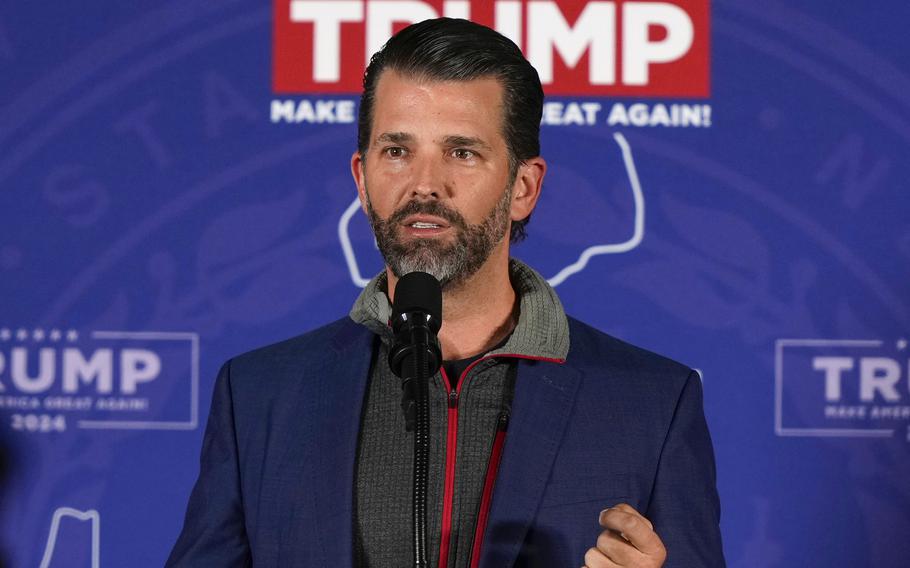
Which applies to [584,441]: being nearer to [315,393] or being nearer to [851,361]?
[315,393]

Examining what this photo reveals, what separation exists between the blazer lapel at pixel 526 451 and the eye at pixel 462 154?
28 centimetres

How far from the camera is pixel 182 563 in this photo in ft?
4.83

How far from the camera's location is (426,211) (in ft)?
4.81

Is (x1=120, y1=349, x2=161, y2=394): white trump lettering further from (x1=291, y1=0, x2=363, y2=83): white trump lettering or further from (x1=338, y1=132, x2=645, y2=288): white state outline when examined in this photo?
(x1=291, y1=0, x2=363, y2=83): white trump lettering

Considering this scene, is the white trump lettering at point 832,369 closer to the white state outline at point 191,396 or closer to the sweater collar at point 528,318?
the sweater collar at point 528,318

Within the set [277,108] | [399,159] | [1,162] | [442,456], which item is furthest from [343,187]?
[442,456]

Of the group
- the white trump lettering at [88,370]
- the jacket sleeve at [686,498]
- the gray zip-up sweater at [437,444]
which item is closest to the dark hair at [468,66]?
the gray zip-up sweater at [437,444]

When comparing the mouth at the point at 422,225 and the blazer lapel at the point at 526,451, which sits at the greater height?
the mouth at the point at 422,225

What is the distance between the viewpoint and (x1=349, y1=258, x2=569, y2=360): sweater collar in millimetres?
1505

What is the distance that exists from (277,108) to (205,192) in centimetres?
23

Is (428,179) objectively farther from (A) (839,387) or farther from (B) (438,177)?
(A) (839,387)

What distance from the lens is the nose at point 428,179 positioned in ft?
4.79

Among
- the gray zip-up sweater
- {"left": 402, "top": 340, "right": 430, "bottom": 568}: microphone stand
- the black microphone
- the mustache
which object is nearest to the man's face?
the mustache

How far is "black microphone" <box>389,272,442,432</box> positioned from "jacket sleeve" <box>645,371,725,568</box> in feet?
1.58
